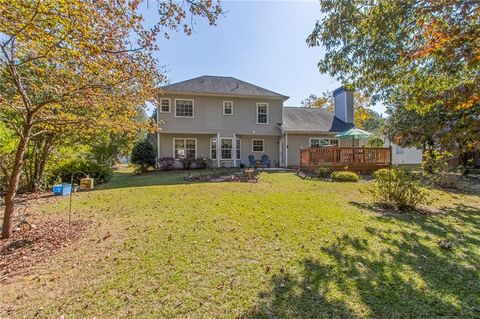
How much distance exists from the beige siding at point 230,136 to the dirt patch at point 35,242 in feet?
39.9

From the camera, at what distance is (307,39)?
762 centimetres

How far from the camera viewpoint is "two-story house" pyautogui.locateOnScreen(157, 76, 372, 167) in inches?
681

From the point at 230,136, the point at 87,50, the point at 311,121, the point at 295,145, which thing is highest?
the point at 311,121

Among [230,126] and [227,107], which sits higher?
[227,107]

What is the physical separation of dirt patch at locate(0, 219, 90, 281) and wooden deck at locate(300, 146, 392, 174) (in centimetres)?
1087

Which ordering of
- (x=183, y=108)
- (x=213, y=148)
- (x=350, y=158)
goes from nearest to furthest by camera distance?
(x=350, y=158), (x=183, y=108), (x=213, y=148)

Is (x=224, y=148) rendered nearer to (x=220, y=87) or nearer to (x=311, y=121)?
(x=220, y=87)

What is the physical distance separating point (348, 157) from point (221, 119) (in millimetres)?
9083

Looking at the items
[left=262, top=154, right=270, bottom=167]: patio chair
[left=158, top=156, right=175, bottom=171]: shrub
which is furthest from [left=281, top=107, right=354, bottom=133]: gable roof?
[left=158, top=156, right=175, bottom=171]: shrub

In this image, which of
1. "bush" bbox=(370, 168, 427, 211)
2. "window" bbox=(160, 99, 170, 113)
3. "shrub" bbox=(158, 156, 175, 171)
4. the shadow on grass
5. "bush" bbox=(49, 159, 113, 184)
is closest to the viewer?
the shadow on grass

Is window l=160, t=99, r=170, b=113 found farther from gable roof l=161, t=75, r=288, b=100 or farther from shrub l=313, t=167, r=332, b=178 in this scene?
shrub l=313, t=167, r=332, b=178

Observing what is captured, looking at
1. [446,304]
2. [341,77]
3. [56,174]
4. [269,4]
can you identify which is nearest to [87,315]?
[446,304]

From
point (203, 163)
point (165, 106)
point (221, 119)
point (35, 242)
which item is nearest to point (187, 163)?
point (203, 163)

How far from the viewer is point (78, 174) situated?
37.9 ft
